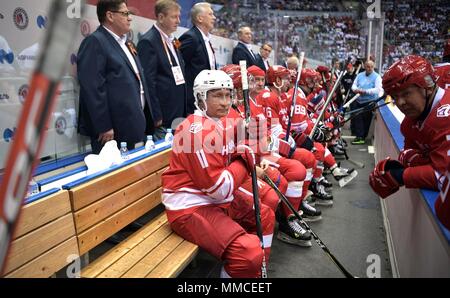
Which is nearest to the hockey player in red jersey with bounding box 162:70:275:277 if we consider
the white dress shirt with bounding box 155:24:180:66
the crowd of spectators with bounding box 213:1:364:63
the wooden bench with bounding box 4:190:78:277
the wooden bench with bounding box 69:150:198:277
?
the wooden bench with bounding box 69:150:198:277

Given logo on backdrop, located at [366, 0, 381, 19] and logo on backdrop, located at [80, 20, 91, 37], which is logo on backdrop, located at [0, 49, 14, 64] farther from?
logo on backdrop, located at [366, 0, 381, 19]

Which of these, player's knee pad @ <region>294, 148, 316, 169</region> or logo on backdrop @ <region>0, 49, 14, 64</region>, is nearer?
logo on backdrop @ <region>0, 49, 14, 64</region>

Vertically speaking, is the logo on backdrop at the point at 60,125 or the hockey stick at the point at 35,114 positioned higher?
the hockey stick at the point at 35,114

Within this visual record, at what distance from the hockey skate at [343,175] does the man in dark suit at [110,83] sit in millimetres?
2576

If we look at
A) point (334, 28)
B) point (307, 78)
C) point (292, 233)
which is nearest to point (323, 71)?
point (307, 78)

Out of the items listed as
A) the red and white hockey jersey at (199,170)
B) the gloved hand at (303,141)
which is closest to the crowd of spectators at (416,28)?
the gloved hand at (303,141)

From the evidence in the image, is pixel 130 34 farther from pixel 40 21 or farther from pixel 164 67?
pixel 40 21

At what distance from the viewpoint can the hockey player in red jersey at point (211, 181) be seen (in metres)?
1.79

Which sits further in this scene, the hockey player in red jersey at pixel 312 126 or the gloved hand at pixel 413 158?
the hockey player in red jersey at pixel 312 126

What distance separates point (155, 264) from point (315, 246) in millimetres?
1460

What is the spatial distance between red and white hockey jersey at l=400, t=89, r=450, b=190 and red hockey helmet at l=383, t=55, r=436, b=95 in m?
0.08

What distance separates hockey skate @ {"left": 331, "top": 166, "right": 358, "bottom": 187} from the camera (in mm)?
4277

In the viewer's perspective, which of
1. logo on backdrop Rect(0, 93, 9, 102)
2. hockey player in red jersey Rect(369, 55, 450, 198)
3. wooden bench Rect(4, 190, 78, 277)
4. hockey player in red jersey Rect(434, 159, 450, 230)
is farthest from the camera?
logo on backdrop Rect(0, 93, 9, 102)

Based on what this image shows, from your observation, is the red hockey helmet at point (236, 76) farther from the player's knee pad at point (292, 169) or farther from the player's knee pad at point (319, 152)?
the player's knee pad at point (319, 152)
